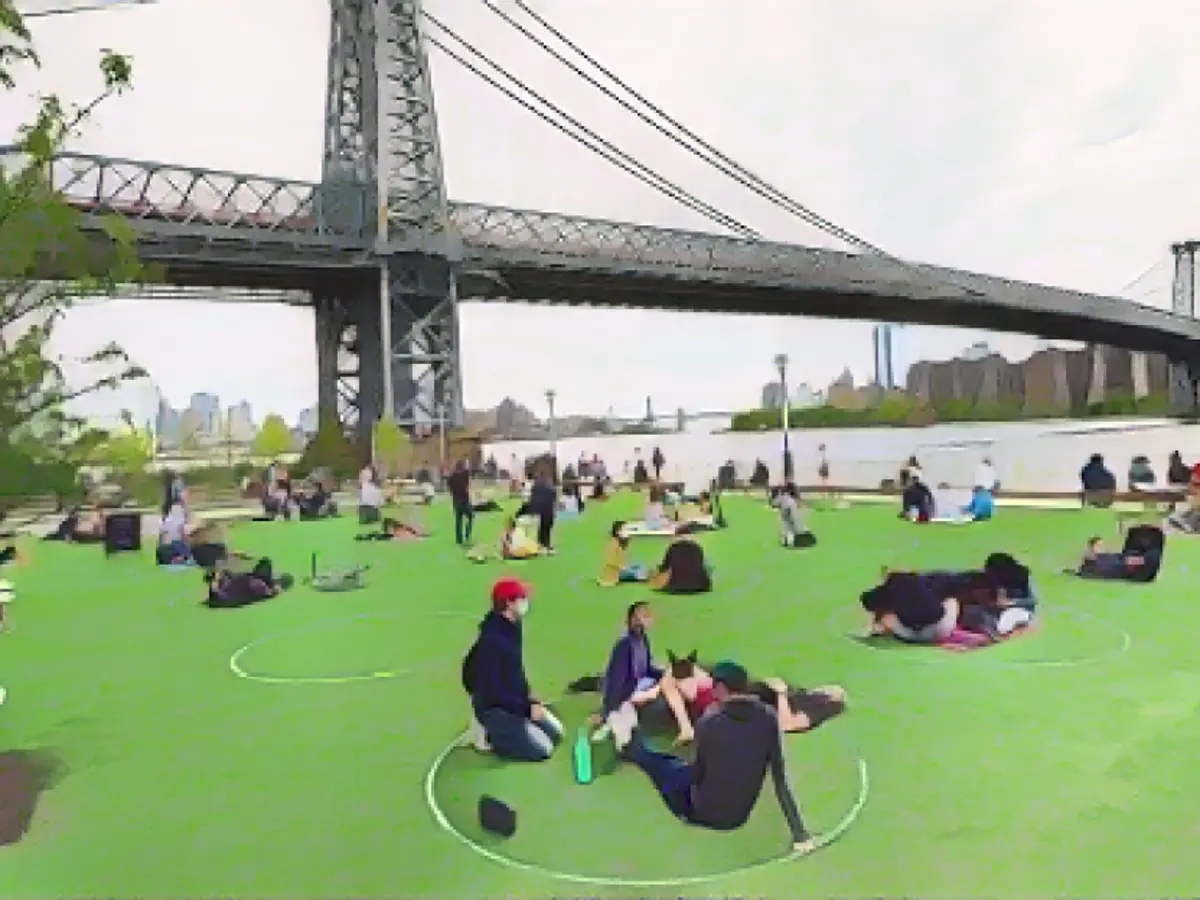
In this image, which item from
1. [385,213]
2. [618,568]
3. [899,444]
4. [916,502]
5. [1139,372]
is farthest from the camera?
[916,502]

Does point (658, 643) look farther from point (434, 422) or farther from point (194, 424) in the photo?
point (194, 424)

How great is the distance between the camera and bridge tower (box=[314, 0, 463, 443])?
3.32m

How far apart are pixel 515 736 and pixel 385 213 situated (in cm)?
204

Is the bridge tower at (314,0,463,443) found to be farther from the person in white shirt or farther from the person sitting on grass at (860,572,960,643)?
the person in white shirt

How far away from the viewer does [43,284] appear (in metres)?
3.01

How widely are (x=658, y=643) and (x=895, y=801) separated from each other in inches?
49.2

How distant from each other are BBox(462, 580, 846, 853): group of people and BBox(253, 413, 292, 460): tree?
900 mm

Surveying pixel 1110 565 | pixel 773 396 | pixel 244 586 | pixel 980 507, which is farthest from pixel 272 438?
pixel 980 507

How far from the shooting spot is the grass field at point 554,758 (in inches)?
96.6

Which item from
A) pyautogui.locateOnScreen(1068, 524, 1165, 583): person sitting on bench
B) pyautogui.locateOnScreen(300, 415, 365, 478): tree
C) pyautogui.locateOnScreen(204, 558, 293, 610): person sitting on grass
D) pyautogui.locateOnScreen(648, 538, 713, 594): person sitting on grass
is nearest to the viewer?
pyautogui.locateOnScreen(300, 415, 365, 478): tree

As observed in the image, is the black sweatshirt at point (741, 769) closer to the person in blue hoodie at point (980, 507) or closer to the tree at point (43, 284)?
the tree at point (43, 284)

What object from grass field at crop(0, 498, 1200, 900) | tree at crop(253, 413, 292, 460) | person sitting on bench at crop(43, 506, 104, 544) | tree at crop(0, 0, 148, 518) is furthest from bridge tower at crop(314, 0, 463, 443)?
grass field at crop(0, 498, 1200, 900)

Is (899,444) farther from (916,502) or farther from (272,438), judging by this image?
(916,502)

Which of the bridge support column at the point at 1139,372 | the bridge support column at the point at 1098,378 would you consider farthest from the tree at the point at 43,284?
the bridge support column at the point at 1139,372
